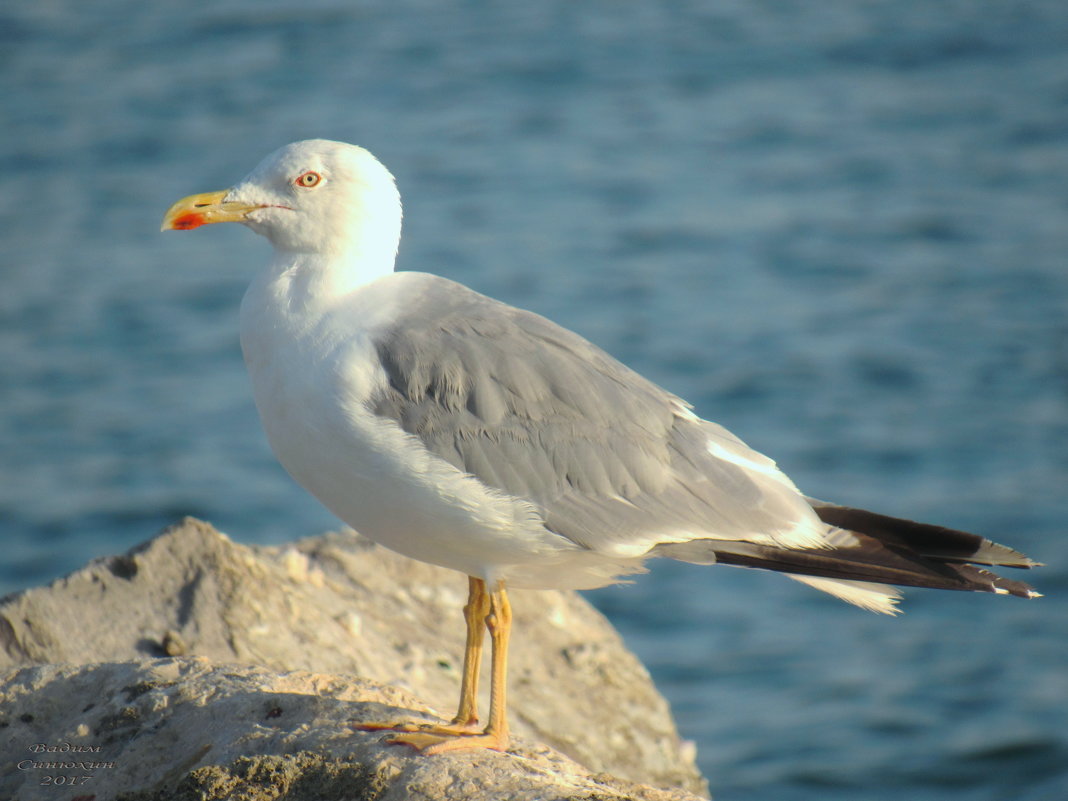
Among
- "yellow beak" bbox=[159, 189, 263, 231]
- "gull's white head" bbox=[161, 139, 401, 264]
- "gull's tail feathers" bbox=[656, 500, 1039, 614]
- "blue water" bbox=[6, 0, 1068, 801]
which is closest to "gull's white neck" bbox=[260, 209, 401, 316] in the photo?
"gull's white head" bbox=[161, 139, 401, 264]

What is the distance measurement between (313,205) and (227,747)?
6.13 feet

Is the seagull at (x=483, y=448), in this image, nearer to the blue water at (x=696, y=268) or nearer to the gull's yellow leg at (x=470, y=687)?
the gull's yellow leg at (x=470, y=687)

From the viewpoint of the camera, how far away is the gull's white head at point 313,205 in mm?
4855

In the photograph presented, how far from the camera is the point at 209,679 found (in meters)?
4.43

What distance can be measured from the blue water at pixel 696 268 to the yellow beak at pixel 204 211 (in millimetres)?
5463

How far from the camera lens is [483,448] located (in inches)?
176

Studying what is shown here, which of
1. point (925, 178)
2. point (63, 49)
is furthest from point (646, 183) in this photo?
point (63, 49)

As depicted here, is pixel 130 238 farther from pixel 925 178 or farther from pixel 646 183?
pixel 925 178

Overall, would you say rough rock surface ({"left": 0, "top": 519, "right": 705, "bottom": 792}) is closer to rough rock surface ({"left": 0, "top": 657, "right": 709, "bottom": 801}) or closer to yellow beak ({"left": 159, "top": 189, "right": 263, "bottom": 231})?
rough rock surface ({"left": 0, "top": 657, "right": 709, "bottom": 801})

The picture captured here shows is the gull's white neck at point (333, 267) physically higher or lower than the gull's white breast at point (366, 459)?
higher

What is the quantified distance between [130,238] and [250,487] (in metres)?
4.54

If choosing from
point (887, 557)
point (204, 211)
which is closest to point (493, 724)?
point (887, 557)

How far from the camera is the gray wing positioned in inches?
176

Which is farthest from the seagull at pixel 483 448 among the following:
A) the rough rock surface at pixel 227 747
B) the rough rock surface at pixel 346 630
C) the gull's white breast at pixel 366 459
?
the rough rock surface at pixel 346 630
